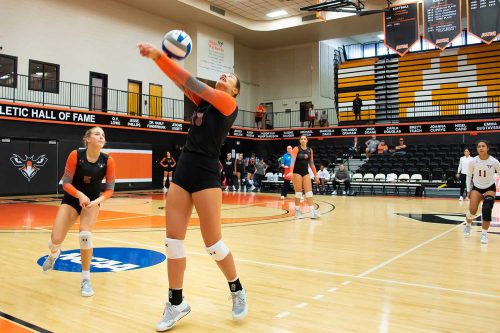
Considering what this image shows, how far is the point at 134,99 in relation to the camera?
21.2 metres

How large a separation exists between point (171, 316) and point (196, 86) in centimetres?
163

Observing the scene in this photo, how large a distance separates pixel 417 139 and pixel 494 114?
343 centimetres

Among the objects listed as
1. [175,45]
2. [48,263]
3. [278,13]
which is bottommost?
[48,263]

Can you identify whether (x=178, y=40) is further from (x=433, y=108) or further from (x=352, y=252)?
(x=433, y=108)

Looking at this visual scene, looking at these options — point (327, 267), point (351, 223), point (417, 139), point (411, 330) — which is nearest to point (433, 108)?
point (417, 139)

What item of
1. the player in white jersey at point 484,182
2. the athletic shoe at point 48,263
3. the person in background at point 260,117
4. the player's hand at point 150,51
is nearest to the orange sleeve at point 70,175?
the athletic shoe at point 48,263

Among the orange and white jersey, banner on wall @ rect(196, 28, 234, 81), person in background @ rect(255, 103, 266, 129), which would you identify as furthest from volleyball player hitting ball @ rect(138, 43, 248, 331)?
person in background @ rect(255, 103, 266, 129)

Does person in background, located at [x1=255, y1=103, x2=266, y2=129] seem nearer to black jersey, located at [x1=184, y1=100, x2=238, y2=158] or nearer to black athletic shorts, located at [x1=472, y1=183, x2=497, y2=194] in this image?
black athletic shorts, located at [x1=472, y1=183, x2=497, y2=194]

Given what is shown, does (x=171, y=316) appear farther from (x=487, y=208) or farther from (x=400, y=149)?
(x=400, y=149)

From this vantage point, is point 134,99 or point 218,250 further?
point 134,99

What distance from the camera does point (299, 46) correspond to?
27.6 m

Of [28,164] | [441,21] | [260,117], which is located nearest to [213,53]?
[260,117]

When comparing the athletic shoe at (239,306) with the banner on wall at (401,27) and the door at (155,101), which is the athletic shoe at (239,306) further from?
the door at (155,101)

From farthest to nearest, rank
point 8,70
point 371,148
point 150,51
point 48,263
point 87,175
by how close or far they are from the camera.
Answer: point 371,148 → point 8,70 → point 48,263 → point 87,175 → point 150,51
